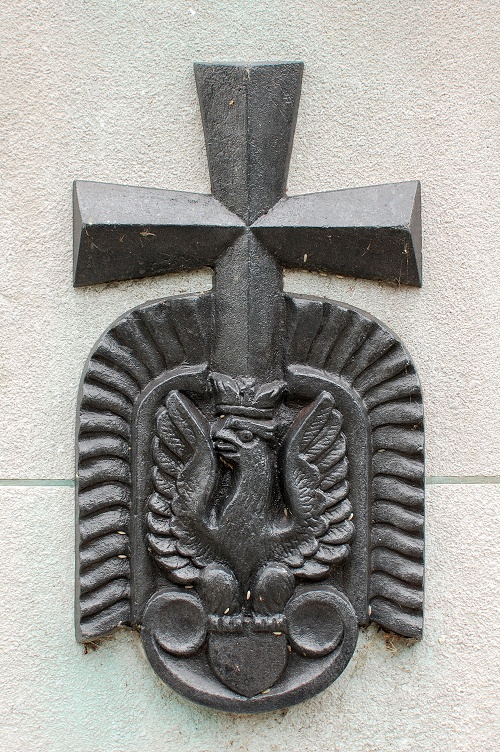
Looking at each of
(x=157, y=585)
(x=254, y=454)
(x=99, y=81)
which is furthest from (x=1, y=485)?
(x=99, y=81)

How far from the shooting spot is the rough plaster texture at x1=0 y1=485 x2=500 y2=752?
1.27 m

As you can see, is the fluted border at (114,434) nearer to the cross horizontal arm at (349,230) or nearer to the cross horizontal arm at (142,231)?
the cross horizontal arm at (142,231)

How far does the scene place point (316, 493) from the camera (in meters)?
1.23

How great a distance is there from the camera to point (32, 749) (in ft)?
4.12

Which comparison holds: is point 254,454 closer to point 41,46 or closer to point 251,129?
point 251,129

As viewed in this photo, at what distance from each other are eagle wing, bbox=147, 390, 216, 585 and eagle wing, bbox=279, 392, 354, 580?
0.14 m

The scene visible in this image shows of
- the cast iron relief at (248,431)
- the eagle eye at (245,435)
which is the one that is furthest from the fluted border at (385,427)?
the eagle eye at (245,435)

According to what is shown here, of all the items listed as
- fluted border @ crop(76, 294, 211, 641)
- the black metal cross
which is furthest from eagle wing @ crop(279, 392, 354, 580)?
fluted border @ crop(76, 294, 211, 641)

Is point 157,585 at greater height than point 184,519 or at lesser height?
lesser

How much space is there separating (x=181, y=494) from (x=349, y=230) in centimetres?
54

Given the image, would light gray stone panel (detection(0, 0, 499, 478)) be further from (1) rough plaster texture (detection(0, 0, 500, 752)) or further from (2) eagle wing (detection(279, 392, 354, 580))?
(2) eagle wing (detection(279, 392, 354, 580))

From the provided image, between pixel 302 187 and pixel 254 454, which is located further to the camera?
pixel 302 187

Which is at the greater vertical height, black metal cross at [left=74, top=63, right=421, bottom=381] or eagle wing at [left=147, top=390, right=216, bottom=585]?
black metal cross at [left=74, top=63, right=421, bottom=381]

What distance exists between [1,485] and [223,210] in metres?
0.63
